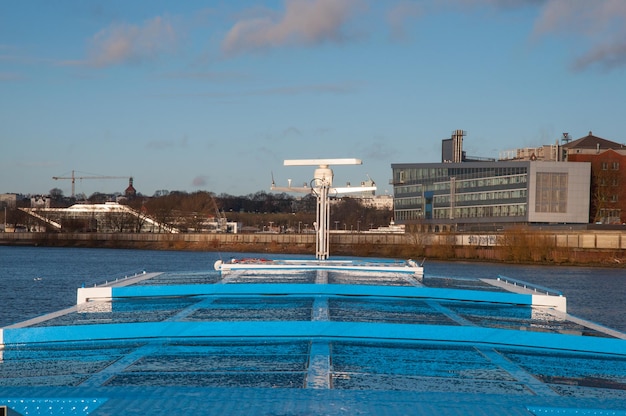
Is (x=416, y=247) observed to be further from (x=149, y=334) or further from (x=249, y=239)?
(x=149, y=334)

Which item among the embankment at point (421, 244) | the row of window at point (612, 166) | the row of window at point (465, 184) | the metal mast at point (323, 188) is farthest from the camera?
the row of window at point (612, 166)

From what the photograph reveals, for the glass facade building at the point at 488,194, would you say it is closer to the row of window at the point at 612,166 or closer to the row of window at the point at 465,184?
the row of window at the point at 465,184

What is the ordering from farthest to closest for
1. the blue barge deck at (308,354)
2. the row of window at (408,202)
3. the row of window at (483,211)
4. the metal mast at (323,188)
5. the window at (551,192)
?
the row of window at (408,202)
the row of window at (483,211)
the window at (551,192)
the metal mast at (323,188)
the blue barge deck at (308,354)

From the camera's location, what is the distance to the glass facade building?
123 meters

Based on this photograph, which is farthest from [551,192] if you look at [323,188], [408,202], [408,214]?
[323,188]

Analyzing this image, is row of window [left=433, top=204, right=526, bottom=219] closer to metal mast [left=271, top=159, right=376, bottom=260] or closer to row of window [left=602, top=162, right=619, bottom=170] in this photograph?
row of window [left=602, top=162, right=619, bottom=170]

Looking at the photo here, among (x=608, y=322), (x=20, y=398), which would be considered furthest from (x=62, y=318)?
(x=608, y=322)

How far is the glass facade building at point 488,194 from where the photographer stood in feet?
403

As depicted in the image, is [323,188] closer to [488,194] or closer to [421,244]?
[421,244]

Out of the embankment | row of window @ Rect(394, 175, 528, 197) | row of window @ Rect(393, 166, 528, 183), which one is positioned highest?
row of window @ Rect(393, 166, 528, 183)

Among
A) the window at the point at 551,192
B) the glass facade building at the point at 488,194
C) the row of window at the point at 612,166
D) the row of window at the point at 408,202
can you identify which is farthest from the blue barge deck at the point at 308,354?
the row of window at the point at 408,202

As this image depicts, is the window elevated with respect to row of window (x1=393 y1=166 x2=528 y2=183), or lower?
lower

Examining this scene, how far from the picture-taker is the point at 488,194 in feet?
428

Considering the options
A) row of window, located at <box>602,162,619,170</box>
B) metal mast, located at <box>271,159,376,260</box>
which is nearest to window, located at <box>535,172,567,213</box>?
row of window, located at <box>602,162,619,170</box>
